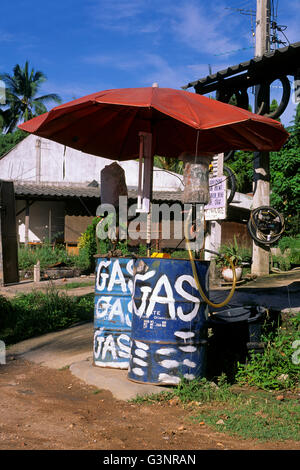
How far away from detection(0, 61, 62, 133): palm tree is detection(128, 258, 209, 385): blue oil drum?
116 ft

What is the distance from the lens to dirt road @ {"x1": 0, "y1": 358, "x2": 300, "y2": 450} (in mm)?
3463

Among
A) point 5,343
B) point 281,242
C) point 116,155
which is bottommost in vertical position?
point 5,343

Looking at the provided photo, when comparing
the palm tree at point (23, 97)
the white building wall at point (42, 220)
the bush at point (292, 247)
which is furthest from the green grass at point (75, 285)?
the palm tree at point (23, 97)

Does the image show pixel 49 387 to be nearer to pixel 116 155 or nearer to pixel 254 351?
pixel 254 351

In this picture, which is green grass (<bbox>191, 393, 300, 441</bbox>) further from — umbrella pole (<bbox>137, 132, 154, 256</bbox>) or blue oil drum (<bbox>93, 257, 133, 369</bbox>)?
umbrella pole (<bbox>137, 132, 154, 256</bbox>)

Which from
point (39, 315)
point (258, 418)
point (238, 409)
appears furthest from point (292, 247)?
point (258, 418)

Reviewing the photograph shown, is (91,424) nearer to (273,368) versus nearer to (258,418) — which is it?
(258,418)

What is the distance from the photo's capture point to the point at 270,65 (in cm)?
1033

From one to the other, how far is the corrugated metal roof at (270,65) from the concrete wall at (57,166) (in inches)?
577

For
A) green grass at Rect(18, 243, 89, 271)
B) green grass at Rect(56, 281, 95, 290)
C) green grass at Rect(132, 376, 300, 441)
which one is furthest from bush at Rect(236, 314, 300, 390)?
green grass at Rect(18, 243, 89, 271)

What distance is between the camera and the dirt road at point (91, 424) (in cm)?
346

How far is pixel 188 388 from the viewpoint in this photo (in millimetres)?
4617
